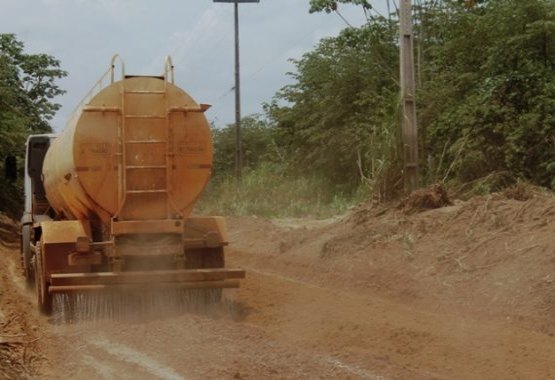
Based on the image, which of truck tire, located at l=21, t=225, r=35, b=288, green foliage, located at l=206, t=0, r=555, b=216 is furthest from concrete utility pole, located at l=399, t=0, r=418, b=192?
truck tire, located at l=21, t=225, r=35, b=288

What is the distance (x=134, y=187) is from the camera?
956 cm

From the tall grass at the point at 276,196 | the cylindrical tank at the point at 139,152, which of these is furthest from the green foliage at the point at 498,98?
the cylindrical tank at the point at 139,152

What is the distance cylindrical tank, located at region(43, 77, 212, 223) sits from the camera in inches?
372

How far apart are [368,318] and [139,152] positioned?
346 cm

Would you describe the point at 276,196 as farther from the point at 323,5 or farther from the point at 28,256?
the point at 28,256

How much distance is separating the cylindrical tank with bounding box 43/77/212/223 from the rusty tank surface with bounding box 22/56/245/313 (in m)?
0.01

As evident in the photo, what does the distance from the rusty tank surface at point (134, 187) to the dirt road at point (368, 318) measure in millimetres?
601

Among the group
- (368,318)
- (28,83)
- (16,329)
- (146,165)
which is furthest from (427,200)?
(28,83)

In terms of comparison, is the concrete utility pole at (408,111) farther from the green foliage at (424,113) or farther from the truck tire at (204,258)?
the truck tire at (204,258)

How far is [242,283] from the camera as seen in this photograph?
12.8 metres

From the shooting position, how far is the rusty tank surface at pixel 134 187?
9.41 meters

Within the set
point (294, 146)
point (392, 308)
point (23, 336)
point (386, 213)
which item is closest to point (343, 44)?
point (294, 146)

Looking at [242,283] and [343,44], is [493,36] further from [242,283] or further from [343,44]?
[242,283]

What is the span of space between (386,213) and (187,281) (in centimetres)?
601
